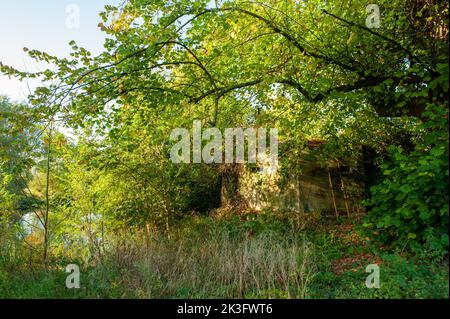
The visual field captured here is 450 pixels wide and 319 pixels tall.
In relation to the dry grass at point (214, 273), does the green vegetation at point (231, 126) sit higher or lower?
higher

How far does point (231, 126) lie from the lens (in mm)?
8328

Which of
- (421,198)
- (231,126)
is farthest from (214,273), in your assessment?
(231,126)

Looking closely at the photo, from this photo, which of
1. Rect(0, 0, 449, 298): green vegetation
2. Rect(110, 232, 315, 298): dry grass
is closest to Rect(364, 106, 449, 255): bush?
Rect(0, 0, 449, 298): green vegetation

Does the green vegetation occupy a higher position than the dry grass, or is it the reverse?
the green vegetation

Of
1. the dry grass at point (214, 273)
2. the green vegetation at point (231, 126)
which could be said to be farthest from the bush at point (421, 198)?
the dry grass at point (214, 273)

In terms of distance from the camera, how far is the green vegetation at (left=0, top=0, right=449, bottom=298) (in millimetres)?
4484

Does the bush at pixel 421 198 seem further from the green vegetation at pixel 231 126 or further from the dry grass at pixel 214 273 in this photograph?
the dry grass at pixel 214 273

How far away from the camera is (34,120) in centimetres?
511

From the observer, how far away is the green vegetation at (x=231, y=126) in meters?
4.48

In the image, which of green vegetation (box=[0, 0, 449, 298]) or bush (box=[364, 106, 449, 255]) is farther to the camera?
green vegetation (box=[0, 0, 449, 298])

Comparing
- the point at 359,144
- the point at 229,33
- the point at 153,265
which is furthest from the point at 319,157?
the point at 153,265

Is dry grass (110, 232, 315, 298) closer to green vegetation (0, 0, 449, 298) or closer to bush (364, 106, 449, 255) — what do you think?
green vegetation (0, 0, 449, 298)

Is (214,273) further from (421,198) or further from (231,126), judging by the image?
(231,126)

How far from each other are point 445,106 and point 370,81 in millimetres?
1570
